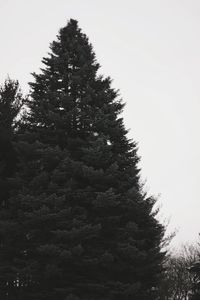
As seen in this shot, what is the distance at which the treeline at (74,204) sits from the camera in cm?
1368

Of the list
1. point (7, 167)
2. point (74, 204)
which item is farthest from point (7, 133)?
point (74, 204)

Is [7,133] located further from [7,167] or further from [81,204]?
[81,204]

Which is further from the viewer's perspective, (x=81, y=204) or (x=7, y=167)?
(x=7, y=167)

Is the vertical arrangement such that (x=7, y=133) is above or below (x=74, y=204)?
above

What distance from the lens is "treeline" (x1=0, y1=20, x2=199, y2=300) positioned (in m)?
13.7

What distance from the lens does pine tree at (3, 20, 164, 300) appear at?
13641 millimetres

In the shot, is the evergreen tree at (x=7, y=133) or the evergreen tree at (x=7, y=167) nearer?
the evergreen tree at (x=7, y=167)

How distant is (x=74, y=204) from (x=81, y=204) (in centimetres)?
30

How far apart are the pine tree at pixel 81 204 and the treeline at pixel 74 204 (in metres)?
0.03

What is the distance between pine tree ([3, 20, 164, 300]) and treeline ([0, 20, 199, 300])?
1.4 inches

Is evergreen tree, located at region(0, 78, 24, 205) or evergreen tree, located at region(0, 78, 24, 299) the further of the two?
evergreen tree, located at region(0, 78, 24, 205)

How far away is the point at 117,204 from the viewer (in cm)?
1452

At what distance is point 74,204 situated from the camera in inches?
587

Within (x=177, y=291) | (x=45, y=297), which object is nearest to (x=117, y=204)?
(x=45, y=297)
